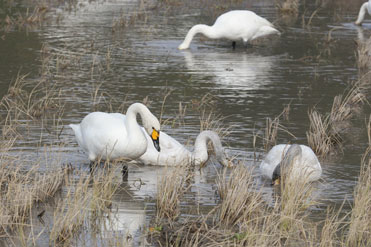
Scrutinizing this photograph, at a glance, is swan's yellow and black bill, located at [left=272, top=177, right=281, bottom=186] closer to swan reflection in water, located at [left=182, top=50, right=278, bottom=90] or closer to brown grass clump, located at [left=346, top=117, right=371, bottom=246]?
brown grass clump, located at [left=346, top=117, right=371, bottom=246]

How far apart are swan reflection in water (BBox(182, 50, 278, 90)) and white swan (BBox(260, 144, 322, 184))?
477 cm

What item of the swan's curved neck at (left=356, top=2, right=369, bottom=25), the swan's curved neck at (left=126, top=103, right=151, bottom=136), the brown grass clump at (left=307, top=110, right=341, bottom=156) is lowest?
the brown grass clump at (left=307, top=110, right=341, bottom=156)

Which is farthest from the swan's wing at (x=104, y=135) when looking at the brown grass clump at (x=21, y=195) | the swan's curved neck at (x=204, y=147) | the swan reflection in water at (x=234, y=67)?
the swan reflection in water at (x=234, y=67)

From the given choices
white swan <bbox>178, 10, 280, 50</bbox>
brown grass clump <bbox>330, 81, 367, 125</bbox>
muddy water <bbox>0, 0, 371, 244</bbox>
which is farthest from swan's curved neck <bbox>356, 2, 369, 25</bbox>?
brown grass clump <bbox>330, 81, 367, 125</bbox>

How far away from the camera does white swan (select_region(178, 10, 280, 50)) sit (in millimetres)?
16953

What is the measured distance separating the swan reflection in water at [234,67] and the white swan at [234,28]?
0.46m

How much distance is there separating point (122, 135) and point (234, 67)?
7167 mm

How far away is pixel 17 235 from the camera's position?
647 cm

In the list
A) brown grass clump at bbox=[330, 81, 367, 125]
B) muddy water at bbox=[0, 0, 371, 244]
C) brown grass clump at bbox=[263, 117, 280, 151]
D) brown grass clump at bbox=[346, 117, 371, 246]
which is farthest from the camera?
brown grass clump at bbox=[330, 81, 367, 125]

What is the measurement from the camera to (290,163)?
26.7ft

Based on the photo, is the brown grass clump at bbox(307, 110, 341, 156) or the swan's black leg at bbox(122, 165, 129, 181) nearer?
the swan's black leg at bbox(122, 165, 129, 181)

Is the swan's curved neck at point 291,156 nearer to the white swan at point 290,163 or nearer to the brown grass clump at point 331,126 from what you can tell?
the white swan at point 290,163

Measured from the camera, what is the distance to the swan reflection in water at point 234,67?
13.8m

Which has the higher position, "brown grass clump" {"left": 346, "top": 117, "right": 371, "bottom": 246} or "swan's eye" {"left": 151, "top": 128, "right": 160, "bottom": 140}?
"swan's eye" {"left": 151, "top": 128, "right": 160, "bottom": 140}
